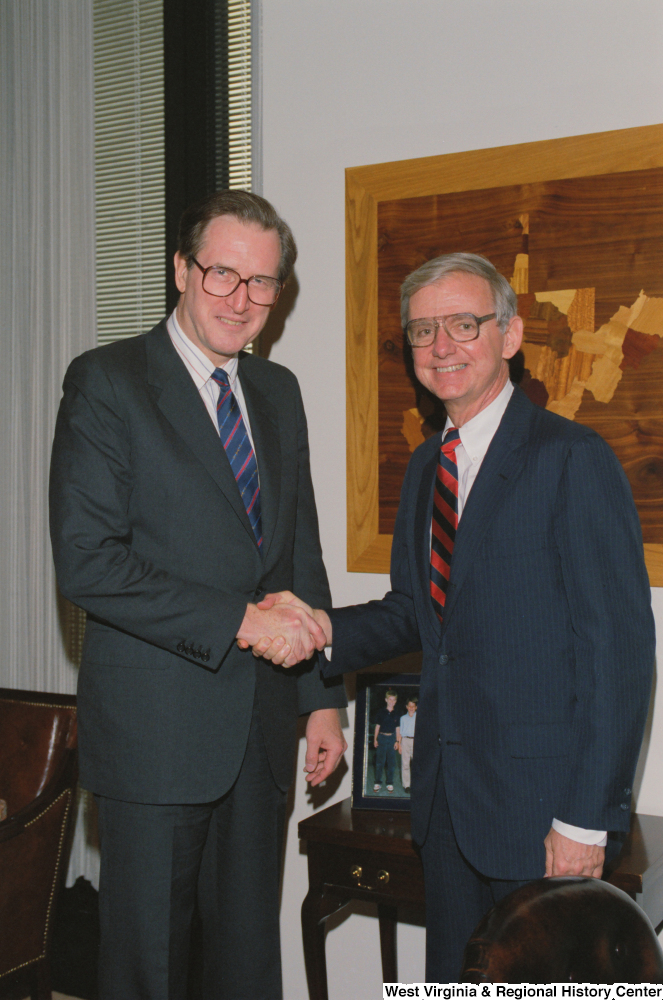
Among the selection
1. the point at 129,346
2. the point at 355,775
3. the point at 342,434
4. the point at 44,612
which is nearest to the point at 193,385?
the point at 129,346

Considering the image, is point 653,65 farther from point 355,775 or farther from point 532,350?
point 355,775

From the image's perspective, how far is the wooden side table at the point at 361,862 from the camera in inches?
88.4

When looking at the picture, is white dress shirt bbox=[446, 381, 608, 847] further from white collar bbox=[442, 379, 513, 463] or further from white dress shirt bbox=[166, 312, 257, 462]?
white dress shirt bbox=[166, 312, 257, 462]

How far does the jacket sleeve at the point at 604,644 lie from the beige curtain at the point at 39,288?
2196 mm

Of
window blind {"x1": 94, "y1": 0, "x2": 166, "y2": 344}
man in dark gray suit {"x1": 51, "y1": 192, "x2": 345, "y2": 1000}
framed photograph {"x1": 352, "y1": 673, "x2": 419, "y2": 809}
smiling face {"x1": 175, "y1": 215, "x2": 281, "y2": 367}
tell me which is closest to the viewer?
man in dark gray suit {"x1": 51, "y1": 192, "x2": 345, "y2": 1000}

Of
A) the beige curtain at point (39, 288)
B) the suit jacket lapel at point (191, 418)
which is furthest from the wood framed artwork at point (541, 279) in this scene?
the beige curtain at point (39, 288)

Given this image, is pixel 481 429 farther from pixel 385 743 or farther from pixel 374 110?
pixel 374 110

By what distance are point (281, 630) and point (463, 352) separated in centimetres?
75

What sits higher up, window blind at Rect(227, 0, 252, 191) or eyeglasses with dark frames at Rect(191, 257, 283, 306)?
window blind at Rect(227, 0, 252, 191)

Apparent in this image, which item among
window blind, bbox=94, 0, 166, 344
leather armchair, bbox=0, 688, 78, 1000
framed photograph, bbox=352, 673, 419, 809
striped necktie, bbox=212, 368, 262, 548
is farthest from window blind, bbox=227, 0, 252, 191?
leather armchair, bbox=0, 688, 78, 1000

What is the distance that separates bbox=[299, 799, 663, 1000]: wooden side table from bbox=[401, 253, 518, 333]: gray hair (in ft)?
4.26

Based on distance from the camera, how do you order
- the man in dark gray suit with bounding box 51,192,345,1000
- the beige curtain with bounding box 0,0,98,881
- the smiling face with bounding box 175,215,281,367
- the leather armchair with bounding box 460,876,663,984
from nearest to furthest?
1. the leather armchair with bounding box 460,876,663,984
2. the man in dark gray suit with bounding box 51,192,345,1000
3. the smiling face with bounding box 175,215,281,367
4. the beige curtain with bounding box 0,0,98,881

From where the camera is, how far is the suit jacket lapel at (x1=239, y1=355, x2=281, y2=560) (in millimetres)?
2168

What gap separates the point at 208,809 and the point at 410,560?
0.74 m
